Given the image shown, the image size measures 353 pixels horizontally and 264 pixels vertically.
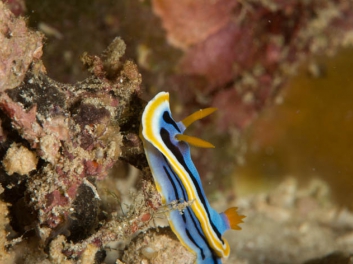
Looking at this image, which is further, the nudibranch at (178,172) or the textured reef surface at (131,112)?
the nudibranch at (178,172)

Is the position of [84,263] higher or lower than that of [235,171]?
lower

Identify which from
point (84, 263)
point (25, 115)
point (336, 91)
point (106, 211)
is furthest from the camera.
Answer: point (336, 91)

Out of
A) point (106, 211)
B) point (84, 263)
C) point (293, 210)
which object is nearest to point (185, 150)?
point (106, 211)

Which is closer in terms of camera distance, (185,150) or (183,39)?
(185,150)

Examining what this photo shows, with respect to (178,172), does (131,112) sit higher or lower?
higher

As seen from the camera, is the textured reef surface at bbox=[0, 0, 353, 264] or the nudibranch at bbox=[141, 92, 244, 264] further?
the nudibranch at bbox=[141, 92, 244, 264]

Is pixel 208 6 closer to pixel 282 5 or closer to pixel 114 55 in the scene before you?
pixel 282 5

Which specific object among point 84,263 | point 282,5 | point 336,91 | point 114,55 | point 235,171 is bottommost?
point 84,263

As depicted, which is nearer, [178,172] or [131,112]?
[178,172]
